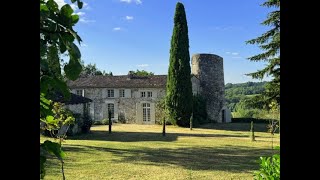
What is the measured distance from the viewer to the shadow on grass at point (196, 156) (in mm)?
11751

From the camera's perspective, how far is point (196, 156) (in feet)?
45.4

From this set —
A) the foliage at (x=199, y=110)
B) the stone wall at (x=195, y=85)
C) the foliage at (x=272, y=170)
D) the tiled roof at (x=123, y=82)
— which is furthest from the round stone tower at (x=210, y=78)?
the foliage at (x=272, y=170)

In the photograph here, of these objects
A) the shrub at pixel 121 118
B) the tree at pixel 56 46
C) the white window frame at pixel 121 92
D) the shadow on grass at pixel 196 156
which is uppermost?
the white window frame at pixel 121 92

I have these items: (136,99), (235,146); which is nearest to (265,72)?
(235,146)

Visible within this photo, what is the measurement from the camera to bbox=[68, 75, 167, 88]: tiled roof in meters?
32.9

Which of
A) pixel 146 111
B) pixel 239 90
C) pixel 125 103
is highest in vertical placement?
pixel 239 90

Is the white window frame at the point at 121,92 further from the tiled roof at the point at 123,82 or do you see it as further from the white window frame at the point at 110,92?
the white window frame at the point at 110,92

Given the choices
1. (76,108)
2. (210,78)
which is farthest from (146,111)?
(76,108)

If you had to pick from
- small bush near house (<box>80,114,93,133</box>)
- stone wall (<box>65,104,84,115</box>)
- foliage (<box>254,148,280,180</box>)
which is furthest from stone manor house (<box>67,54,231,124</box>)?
foliage (<box>254,148,280,180</box>)

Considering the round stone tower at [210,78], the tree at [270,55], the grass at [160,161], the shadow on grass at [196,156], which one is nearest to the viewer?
the grass at [160,161]

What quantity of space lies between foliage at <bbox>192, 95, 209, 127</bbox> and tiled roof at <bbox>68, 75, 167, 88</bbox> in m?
3.60

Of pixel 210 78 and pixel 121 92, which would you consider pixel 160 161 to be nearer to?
pixel 121 92

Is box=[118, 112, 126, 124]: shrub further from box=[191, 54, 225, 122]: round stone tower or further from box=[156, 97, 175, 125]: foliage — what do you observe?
box=[191, 54, 225, 122]: round stone tower

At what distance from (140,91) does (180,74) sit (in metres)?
5.33
